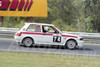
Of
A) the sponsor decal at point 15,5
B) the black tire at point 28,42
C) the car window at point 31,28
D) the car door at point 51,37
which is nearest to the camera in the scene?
the car door at point 51,37

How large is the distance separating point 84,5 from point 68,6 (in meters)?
14.5

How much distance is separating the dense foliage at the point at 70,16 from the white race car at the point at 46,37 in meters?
14.8

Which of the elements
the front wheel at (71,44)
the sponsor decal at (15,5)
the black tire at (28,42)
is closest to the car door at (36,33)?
the black tire at (28,42)

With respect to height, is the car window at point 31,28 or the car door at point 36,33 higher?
the car window at point 31,28

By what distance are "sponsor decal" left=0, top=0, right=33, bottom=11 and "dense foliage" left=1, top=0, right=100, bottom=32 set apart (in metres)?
2.09

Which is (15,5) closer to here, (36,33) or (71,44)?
(36,33)

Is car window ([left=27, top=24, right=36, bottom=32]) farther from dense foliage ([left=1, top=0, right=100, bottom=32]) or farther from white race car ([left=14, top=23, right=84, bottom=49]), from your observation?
dense foliage ([left=1, top=0, right=100, bottom=32])

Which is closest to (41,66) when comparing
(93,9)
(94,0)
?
(94,0)

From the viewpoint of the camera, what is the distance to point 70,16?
4422cm

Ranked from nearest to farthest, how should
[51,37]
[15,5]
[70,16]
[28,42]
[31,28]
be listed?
[51,37], [28,42], [31,28], [15,5], [70,16]

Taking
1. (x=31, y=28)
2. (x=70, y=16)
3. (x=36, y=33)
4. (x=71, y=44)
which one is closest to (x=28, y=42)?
(x=36, y=33)

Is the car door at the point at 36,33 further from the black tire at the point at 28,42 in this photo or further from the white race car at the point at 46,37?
the black tire at the point at 28,42

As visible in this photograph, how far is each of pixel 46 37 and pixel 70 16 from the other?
101 feet

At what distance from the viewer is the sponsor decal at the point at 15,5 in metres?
32.5
